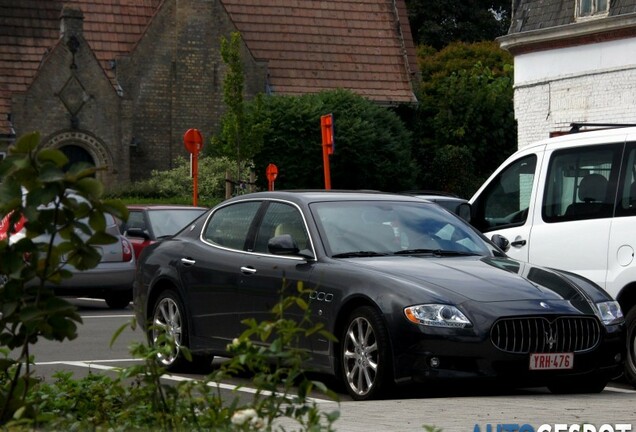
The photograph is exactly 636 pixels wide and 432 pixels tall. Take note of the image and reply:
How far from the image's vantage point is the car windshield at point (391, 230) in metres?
12.1

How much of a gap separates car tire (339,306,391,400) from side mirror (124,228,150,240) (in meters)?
12.7

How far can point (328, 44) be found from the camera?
200 ft

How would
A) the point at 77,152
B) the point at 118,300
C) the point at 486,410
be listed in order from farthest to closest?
the point at 77,152 → the point at 118,300 → the point at 486,410

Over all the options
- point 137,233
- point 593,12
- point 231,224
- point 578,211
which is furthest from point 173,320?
point 593,12

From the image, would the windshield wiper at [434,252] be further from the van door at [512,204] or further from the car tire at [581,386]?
the van door at [512,204]

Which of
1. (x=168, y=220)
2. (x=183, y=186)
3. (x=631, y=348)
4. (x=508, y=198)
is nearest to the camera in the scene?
(x=631, y=348)

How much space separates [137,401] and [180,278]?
531 centimetres

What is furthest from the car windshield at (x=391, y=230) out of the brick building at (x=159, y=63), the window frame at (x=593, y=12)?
the brick building at (x=159, y=63)

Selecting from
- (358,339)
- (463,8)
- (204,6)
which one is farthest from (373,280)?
(463,8)

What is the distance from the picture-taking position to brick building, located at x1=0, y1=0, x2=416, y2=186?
54.1 metres

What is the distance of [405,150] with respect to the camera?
5425 cm

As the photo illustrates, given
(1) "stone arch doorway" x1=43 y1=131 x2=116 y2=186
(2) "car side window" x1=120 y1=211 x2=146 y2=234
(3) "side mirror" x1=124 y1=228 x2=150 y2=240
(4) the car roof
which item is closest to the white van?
(4) the car roof

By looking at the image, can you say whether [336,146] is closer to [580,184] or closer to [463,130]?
[463,130]

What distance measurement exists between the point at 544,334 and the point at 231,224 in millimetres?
3370
